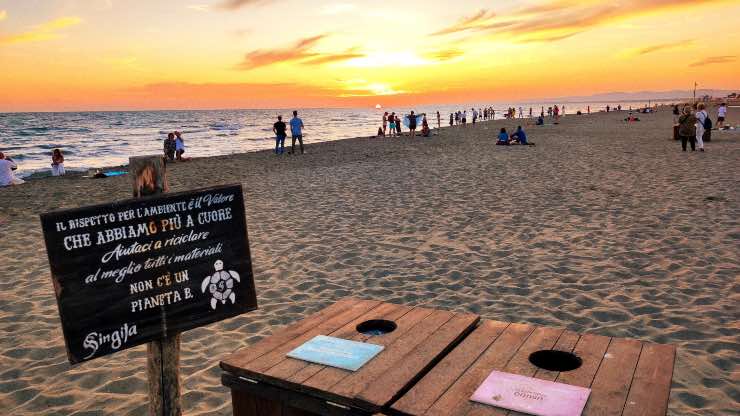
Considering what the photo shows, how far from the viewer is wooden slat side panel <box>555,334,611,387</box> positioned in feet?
7.53

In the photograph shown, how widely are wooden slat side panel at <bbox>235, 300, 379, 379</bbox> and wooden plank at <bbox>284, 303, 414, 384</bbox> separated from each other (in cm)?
9

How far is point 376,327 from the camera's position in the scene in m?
3.15

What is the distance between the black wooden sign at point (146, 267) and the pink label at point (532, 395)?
4.98 ft

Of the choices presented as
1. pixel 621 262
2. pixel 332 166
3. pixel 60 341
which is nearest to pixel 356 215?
pixel 621 262

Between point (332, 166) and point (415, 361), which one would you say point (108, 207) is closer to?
point (415, 361)

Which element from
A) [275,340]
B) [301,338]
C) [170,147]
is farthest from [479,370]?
[170,147]

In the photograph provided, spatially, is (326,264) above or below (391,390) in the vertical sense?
below

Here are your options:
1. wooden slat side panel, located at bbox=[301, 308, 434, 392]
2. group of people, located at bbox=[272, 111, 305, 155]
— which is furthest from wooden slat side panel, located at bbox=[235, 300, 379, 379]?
group of people, located at bbox=[272, 111, 305, 155]

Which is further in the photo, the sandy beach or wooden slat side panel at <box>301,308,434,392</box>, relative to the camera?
the sandy beach

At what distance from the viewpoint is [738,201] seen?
976 centimetres

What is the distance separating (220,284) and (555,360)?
2.00 metres

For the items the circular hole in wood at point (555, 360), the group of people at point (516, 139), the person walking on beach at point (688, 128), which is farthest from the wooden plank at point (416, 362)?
the group of people at point (516, 139)

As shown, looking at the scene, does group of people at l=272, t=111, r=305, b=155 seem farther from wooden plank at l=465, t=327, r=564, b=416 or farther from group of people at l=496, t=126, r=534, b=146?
wooden plank at l=465, t=327, r=564, b=416

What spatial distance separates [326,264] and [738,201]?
8.72 metres
